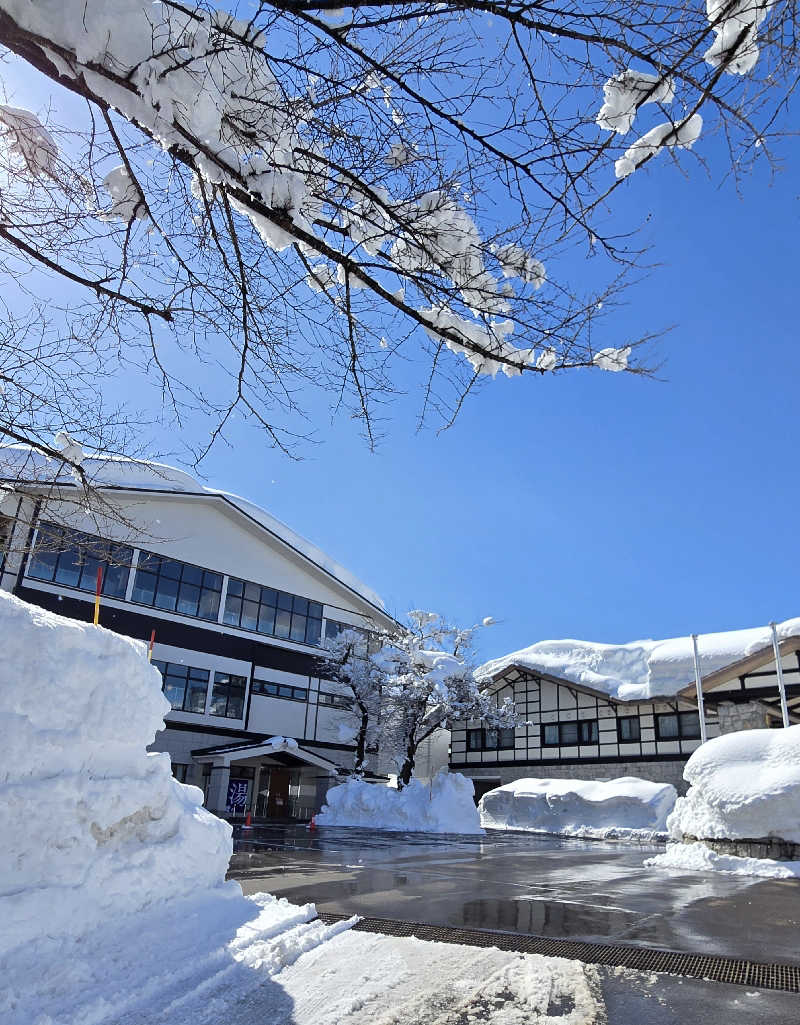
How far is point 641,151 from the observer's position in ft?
10.8

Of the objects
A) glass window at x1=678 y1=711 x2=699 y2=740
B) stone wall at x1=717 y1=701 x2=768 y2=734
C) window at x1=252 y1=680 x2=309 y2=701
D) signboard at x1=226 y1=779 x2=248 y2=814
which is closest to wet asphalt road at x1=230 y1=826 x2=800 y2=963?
stone wall at x1=717 y1=701 x2=768 y2=734

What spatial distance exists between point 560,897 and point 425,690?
20.4 m

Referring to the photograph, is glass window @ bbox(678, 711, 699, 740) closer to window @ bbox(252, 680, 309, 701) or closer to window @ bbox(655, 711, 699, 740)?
window @ bbox(655, 711, 699, 740)

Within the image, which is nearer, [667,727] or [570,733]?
[667,727]

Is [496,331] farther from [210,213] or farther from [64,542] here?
[64,542]

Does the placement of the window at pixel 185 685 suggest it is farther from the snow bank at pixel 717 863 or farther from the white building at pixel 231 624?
the snow bank at pixel 717 863

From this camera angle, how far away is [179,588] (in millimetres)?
27891

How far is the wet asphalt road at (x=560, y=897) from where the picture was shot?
5.32 m

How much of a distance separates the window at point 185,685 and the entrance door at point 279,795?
204 inches

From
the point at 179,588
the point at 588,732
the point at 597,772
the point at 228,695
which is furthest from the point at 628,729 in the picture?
the point at 179,588

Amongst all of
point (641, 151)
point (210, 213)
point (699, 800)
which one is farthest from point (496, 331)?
point (699, 800)

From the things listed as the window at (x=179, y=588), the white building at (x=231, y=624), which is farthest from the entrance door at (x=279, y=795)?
the window at (x=179, y=588)

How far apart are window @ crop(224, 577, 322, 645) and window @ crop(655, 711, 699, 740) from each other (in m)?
16.4

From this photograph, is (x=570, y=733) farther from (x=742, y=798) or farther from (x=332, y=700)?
(x=742, y=798)
